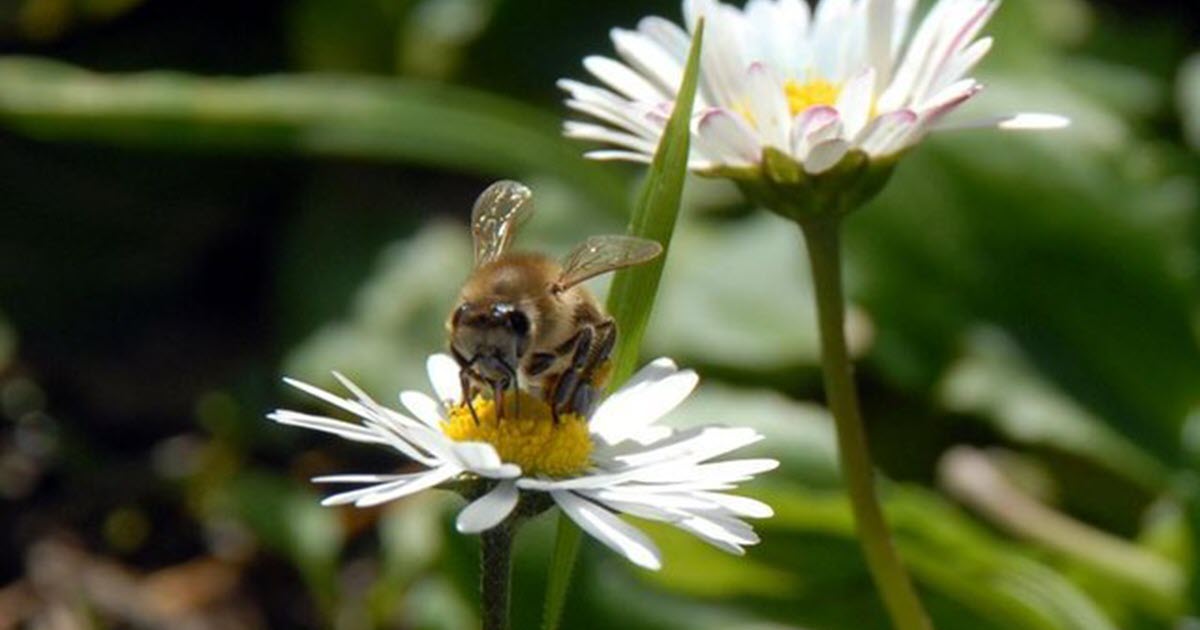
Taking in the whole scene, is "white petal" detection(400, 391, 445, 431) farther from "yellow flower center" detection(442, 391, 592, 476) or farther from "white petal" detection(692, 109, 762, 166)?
"white petal" detection(692, 109, 762, 166)

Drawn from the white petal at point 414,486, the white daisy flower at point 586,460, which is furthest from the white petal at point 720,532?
the white petal at point 414,486

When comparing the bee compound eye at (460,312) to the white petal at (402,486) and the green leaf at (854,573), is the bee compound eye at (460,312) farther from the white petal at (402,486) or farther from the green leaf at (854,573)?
the green leaf at (854,573)

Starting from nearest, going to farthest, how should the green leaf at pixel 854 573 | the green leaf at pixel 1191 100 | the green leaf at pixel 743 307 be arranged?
the green leaf at pixel 854 573 < the green leaf at pixel 743 307 < the green leaf at pixel 1191 100

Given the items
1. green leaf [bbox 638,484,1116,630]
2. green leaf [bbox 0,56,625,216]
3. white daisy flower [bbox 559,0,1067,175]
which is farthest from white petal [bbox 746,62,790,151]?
green leaf [bbox 0,56,625,216]

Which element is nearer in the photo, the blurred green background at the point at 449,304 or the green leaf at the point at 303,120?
the blurred green background at the point at 449,304

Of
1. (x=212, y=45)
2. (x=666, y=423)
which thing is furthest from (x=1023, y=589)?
(x=212, y=45)

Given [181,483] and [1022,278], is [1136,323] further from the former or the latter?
[181,483]

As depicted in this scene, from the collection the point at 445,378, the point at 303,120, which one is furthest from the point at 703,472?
the point at 303,120
